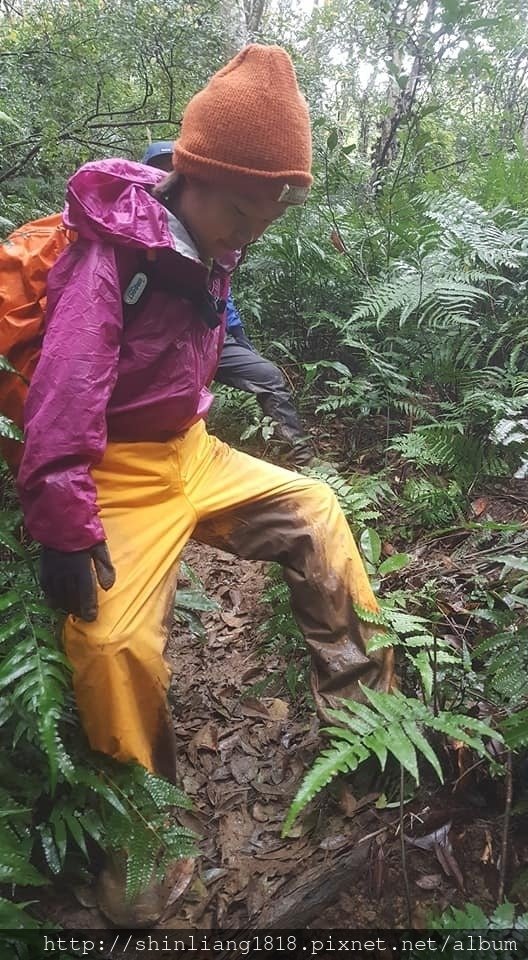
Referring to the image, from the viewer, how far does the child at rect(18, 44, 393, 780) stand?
2074 millimetres

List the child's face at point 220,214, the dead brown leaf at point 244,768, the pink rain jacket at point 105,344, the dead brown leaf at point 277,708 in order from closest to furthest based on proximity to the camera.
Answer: the pink rain jacket at point 105,344 < the child's face at point 220,214 < the dead brown leaf at point 244,768 < the dead brown leaf at point 277,708

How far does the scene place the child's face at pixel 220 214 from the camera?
2.38 metres

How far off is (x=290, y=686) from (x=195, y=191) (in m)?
2.27

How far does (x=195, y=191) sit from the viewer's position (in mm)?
2410

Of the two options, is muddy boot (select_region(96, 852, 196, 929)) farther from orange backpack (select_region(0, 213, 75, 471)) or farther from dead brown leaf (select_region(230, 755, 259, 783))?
orange backpack (select_region(0, 213, 75, 471))

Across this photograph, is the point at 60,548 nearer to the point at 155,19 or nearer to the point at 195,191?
the point at 195,191

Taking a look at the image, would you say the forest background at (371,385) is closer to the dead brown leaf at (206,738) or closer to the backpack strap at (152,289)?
the dead brown leaf at (206,738)

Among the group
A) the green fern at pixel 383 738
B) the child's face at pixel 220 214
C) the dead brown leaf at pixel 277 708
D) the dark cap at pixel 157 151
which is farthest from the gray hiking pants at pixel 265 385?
the green fern at pixel 383 738

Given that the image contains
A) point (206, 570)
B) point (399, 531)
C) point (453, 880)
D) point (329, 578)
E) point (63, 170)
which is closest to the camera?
point (453, 880)

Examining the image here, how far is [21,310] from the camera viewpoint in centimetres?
230

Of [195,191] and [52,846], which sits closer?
[52,846]

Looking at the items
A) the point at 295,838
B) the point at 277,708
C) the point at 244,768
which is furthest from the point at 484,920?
the point at 277,708

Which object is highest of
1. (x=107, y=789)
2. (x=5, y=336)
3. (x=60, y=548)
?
(x=5, y=336)

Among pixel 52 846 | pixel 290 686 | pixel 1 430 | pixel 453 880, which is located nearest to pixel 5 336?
pixel 1 430
